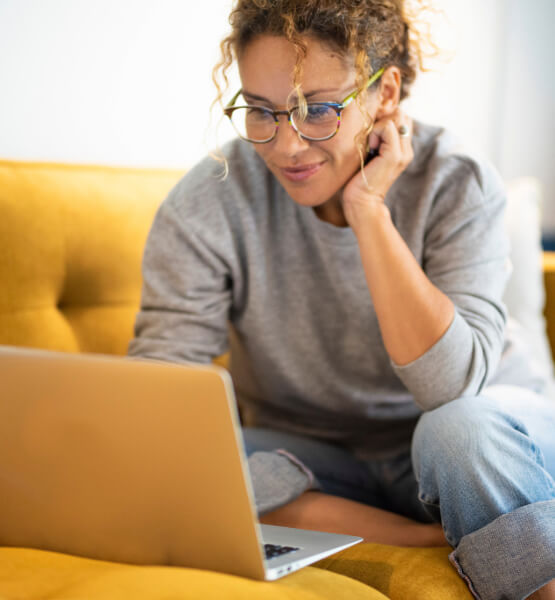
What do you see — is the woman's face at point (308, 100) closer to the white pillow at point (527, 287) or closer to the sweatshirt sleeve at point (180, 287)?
the sweatshirt sleeve at point (180, 287)

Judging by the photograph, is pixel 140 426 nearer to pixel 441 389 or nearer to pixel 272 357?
pixel 441 389

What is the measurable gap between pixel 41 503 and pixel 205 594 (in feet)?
0.66

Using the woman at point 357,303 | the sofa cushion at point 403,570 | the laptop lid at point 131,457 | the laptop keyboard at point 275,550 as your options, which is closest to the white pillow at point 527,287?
the woman at point 357,303

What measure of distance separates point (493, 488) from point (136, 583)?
0.42 meters

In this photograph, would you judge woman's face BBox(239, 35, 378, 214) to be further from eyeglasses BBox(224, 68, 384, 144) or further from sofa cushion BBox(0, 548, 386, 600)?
sofa cushion BBox(0, 548, 386, 600)

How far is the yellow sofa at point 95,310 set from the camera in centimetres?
67

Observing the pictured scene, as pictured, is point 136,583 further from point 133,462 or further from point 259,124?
point 259,124

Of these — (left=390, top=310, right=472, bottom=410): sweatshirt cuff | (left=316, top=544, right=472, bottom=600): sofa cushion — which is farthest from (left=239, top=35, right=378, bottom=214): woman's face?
(left=316, top=544, right=472, bottom=600): sofa cushion

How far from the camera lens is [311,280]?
4.03 ft

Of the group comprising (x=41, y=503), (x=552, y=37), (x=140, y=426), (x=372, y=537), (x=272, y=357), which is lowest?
(x=372, y=537)

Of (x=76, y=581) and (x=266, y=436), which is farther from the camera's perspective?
(x=266, y=436)

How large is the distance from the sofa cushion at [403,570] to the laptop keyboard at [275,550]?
153mm

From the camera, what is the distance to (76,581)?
0.69 meters

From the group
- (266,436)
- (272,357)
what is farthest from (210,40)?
(266,436)
